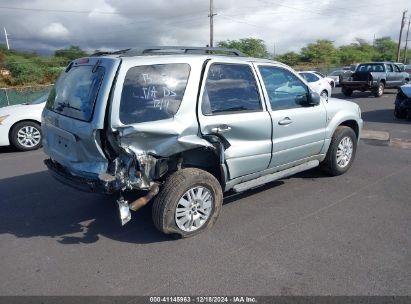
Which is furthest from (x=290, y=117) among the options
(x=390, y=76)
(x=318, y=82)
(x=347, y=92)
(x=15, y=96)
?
(x=390, y=76)

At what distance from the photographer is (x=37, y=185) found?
5.32m

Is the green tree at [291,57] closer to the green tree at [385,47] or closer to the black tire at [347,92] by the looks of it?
the green tree at [385,47]

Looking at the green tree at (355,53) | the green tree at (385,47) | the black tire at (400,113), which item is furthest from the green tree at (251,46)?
the black tire at (400,113)

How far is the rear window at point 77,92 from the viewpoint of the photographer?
3.29 m

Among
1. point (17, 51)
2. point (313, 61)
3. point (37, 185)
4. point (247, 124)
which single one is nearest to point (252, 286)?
point (247, 124)

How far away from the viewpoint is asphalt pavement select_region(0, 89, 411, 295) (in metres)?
2.83

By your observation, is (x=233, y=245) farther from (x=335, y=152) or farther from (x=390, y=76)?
(x=390, y=76)

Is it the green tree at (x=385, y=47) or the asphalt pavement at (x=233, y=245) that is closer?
the asphalt pavement at (x=233, y=245)

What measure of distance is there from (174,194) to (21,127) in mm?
5845

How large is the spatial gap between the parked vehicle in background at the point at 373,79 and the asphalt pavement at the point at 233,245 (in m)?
13.6

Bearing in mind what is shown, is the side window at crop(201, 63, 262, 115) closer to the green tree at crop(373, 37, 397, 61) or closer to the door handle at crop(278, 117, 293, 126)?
the door handle at crop(278, 117, 293, 126)

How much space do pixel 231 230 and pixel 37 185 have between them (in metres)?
A: 3.30

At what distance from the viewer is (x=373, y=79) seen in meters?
17.2

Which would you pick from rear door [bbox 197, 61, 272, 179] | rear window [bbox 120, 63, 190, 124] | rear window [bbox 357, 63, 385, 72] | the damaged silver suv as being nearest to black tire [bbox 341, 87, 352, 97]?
rear window [bbox 357, 63, 385, 72]
